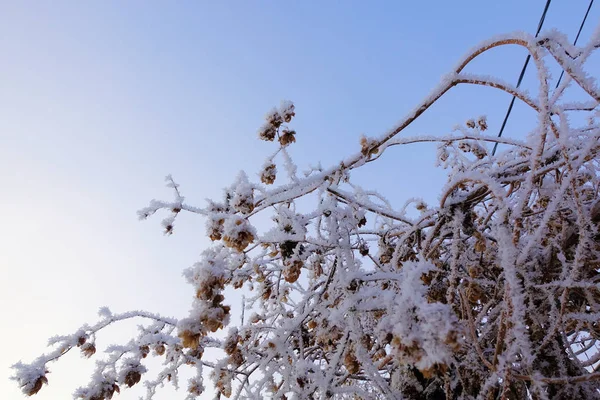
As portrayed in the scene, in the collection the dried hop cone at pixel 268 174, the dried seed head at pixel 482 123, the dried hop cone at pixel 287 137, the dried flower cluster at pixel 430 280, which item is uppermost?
the dried seed head at pixel 482 123

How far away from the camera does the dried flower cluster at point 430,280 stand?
95 centimetres

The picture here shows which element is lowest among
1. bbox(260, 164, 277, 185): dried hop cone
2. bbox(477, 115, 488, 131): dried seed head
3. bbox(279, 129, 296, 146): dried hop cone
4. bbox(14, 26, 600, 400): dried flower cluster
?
bbox(14, 26, 600, 400): dried flower cluster

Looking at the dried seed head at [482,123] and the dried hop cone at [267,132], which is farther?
the dried seed head at [482,123]

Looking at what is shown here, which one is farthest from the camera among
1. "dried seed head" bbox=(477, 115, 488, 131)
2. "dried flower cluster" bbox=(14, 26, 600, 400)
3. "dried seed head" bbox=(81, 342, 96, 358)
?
"dried seed head" bbox=(477, 115, 488, 131)

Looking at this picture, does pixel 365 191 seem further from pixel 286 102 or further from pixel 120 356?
pixel 120 356

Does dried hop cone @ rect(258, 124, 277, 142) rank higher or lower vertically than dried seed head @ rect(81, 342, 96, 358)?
higher

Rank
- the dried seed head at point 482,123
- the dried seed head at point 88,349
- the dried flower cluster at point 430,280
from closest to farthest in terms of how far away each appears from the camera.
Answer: the dried flower cluster at point 430,280 < the dried seed head at point 88,349 < the dried seed head at point 482,123

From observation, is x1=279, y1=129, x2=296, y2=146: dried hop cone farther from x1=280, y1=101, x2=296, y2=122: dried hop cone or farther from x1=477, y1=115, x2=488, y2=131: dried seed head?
x1=477, y1=115, x2=488, y2=131: dried seed head

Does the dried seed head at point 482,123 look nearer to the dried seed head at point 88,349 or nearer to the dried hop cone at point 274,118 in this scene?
the dried hop cone at point 274,118

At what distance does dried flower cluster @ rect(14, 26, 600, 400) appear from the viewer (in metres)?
0.95

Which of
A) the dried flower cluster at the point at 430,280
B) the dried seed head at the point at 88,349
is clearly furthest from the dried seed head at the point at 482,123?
the dried seed head at the point at 88,349

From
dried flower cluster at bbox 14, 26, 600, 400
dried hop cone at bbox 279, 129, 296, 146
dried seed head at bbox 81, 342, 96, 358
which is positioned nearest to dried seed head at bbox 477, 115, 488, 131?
dried flower cluster at bbox 14, 26, 600, 400

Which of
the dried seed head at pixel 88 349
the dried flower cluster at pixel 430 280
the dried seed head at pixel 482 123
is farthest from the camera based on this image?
the dried seed head at pixel 482 123

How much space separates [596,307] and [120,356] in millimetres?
2073
